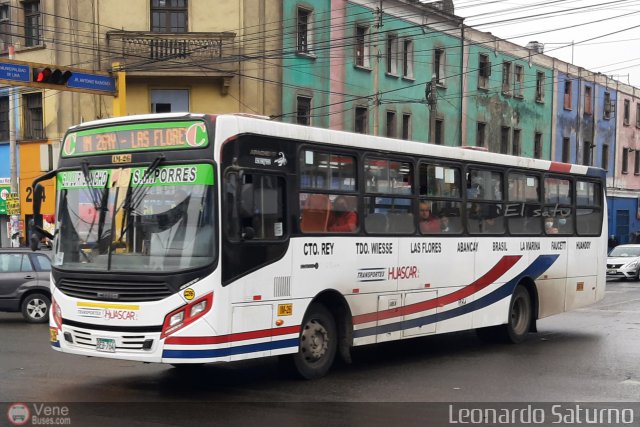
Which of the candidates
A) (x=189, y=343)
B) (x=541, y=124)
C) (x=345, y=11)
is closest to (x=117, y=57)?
(x=345, y=11)

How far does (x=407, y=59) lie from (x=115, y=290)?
28.1 m

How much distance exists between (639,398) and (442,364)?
3030 mm

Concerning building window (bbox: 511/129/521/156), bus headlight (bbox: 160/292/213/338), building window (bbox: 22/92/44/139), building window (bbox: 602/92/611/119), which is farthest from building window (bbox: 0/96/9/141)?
building window (bbox: 602/92/611/119)

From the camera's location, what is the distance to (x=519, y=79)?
43.7 metres

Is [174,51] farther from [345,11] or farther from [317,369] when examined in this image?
[317,369]

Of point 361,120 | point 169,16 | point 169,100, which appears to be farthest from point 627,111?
point 169,100

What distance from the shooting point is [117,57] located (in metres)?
26.5

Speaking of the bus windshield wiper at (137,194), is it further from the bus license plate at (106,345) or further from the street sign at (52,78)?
the street sign at (52,78)

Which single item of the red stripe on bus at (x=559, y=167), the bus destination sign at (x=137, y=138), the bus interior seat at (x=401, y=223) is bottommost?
the bus interior seat at (x=401, y=223)

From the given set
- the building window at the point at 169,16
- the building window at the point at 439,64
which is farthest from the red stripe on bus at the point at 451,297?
the building window at the point at 439,64

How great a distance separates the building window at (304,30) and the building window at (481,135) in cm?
1296

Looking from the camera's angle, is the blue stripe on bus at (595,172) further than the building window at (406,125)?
No

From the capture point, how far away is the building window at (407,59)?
3519 centimetres
